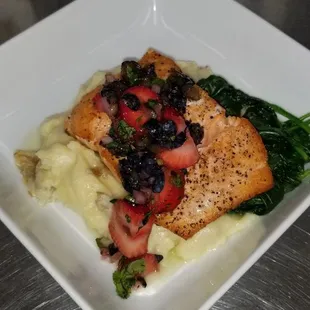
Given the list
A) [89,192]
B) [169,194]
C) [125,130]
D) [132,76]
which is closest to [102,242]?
[89,192]

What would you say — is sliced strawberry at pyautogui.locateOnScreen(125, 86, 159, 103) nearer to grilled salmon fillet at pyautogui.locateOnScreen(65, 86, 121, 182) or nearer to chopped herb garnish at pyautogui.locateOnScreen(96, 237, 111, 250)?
grilled salmon fillet at pyautogui.locateOnScreen(65, 86, 121, 182)

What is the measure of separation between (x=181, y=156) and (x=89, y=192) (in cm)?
63

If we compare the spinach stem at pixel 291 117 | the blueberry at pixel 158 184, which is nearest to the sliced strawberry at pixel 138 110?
the blueberry at pixel 158 184

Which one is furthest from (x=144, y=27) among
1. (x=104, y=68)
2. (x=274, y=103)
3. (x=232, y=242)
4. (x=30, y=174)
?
(x=232, y=242)

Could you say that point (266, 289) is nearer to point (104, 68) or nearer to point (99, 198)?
point (99, 198)

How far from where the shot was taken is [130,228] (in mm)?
2695

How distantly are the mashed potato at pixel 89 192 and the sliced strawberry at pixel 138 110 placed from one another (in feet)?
1.52

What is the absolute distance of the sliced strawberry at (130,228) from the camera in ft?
8.75

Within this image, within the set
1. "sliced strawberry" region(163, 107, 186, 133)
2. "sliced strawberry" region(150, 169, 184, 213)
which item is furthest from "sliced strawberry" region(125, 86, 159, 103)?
"sliced strawberry" region(150, 169, 184, 213)

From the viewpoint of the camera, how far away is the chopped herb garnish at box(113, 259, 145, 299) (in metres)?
2.69

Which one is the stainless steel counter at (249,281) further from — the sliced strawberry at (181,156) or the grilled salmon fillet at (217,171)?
the sliced strawberry at (181,156)

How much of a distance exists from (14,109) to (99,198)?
0.86 m

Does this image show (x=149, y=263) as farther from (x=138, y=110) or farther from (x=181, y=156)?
(x=138, y=110)

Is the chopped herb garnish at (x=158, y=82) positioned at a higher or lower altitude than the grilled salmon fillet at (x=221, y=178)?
higher
